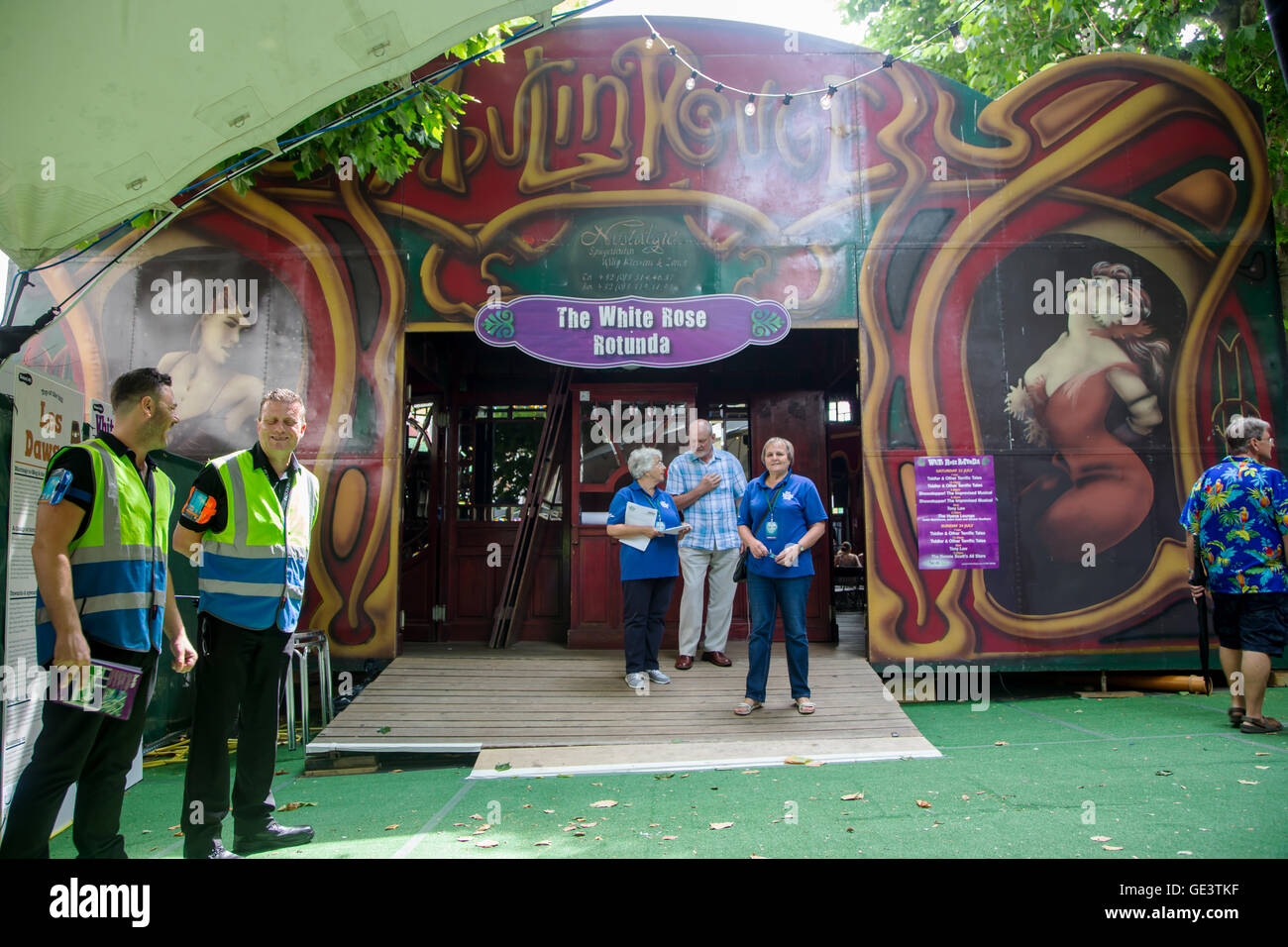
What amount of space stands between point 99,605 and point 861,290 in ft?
19.8

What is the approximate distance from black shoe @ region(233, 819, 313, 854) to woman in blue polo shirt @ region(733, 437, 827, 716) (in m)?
2.87

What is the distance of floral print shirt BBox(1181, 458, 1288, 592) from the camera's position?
4.81 metres

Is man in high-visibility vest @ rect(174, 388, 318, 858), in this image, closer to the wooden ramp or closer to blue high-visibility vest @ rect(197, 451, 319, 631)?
Answer: blue high-visibility vest @ rect(197, 451, 319, 631)

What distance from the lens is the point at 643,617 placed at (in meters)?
5.82

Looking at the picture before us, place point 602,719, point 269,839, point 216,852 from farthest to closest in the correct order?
point 602,719
point 269,839
point 216,852

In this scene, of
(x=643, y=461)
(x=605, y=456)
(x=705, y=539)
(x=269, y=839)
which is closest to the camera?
(x=269, y=839)

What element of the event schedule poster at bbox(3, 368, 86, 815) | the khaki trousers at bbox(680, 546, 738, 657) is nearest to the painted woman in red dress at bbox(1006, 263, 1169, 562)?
the khaki trousers at bbox(680, 546, 738, 657)

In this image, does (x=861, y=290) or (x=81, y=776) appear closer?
(x=81, y=776)

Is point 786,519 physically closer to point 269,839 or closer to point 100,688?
point 269,839

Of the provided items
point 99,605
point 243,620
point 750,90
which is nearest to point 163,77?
point 99,605

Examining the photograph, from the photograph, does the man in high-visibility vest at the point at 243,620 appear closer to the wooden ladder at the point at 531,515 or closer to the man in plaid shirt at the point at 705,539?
the man in plaid shirt at the point at 705,539

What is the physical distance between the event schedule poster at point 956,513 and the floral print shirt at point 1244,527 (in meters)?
1.77
